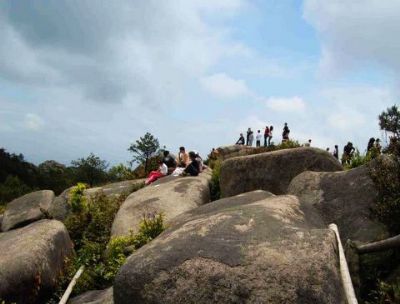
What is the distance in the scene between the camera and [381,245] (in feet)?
32.0

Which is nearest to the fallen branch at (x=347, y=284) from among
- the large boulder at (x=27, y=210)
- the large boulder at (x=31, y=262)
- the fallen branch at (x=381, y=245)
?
the fallen branch at (x=381, y=245)

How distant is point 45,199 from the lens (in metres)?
21.1

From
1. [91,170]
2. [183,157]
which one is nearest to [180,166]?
[183,157]

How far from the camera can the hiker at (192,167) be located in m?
20.6

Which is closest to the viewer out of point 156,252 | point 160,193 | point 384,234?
point 156,252

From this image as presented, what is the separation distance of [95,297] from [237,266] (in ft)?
17.6

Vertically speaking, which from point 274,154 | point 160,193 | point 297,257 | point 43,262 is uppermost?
point 274,154

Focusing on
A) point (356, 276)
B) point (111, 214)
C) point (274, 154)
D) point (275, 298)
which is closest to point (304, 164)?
point (274, 154)

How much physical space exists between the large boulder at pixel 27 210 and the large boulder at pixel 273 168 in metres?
7.93

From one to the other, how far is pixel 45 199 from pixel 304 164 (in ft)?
37.9

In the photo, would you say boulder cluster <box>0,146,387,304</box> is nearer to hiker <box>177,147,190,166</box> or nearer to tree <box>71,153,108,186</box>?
hiker <box>177,147,190,166</box>

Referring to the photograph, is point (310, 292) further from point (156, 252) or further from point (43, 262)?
point (43, 262)

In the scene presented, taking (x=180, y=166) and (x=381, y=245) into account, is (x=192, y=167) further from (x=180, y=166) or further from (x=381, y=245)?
(x=381, y=245)

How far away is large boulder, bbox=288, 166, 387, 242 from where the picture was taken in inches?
450
